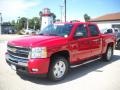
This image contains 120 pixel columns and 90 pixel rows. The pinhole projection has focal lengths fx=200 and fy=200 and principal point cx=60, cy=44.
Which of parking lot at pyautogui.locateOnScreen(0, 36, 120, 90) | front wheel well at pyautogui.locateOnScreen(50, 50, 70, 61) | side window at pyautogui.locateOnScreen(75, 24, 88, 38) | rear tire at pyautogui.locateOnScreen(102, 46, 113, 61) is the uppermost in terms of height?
side window at pyautogui.locateOnScreen(75, 24, 88, 38)

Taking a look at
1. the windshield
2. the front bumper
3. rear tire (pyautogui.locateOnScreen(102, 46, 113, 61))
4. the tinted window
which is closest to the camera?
the front bumper

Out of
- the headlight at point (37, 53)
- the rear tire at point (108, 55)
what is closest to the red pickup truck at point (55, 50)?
the headlight at point (37, 53)

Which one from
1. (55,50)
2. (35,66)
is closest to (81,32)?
(55,50)

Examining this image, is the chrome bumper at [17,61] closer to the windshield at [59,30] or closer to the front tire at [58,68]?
the front tire at [58,68]

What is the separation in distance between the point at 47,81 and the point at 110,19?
3299cm

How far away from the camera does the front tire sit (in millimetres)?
6041

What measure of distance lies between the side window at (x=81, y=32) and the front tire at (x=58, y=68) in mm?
1088

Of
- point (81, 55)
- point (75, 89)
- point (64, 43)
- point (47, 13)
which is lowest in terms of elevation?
point (75, 89)

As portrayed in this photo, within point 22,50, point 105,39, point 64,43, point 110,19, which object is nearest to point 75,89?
point 64,43

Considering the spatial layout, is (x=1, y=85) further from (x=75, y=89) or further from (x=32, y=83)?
(x=75, y=89)

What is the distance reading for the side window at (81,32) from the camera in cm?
698

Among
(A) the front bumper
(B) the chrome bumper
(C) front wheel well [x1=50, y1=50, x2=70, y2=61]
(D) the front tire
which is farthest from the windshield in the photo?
(B) the chrome bumper

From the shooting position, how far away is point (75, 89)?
5695 mm

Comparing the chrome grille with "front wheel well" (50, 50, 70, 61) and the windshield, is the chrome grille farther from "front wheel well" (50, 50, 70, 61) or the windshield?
the windshield
